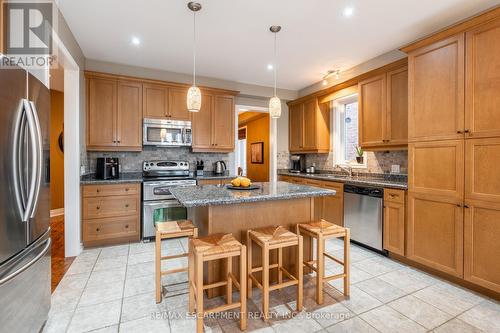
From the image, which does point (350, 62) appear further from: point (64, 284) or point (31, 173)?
point (64, 284)

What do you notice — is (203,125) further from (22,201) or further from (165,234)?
(22,201)

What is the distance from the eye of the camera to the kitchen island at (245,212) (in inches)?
79.7

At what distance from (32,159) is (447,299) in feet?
10.8

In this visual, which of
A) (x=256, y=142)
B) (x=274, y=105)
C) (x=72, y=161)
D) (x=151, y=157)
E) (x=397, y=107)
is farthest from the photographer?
(x=256, y=142)

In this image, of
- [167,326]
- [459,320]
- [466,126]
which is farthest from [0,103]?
[466,126]

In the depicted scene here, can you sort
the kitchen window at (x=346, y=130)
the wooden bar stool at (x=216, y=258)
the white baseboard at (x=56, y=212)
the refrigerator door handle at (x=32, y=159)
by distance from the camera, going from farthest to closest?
the white baseboard at (x=56, y=212) → the kitchen window at (x=346, y=130) → the wooden bar stool at (x=216, y=258) → the refrigerator door handle at (x=32, y=159)

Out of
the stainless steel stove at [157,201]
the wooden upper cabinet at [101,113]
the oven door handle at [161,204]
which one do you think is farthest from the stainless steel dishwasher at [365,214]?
the wooden upper cabinet at [101,113]

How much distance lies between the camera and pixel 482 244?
219 cm

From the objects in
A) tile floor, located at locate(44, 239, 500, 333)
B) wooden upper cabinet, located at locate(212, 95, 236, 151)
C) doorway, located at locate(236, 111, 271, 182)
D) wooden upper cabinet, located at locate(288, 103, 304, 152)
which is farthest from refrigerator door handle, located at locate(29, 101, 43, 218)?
doorway, located at locate(236, 111, 271, 182)

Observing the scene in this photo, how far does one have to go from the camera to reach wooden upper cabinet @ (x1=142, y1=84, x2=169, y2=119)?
388 cm

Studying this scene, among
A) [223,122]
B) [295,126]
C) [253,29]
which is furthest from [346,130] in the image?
[253,29]

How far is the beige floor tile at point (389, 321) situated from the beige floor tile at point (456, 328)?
128mm

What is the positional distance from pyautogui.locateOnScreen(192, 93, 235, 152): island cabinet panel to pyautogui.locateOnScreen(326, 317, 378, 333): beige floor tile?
3215 millimetres

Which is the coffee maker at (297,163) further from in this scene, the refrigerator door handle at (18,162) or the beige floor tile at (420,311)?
the refrigerator door handle at (18,162)
